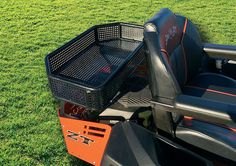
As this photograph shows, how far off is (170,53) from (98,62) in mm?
543

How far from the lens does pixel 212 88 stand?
2160mm

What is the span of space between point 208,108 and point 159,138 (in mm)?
341

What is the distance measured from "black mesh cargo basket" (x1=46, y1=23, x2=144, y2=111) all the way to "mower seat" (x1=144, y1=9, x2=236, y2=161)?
235mm

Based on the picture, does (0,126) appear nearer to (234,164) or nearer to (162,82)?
(162,82)

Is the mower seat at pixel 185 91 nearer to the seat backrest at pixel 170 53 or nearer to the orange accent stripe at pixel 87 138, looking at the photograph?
the seat backrest at pixel 170 53

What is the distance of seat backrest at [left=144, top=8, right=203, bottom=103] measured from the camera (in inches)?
66.7

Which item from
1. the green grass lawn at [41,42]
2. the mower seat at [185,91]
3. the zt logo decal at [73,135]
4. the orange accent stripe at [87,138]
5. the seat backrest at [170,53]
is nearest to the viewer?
the mower seat at [185,91]

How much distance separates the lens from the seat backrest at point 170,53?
1.69 m

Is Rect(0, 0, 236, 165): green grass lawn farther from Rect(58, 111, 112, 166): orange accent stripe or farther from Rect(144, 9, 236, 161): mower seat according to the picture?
Rect(144, 9, 236, 161): mower seat

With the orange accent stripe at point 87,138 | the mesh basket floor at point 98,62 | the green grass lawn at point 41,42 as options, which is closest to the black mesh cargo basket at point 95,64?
the mesh basket floor at point 98,62

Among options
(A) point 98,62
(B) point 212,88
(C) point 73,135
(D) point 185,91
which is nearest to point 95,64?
(A) point 98,62

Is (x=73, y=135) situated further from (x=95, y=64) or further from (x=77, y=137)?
(x=95, y=64)

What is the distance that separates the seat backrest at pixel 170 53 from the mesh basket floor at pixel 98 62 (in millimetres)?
272

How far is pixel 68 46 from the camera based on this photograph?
2.07m
